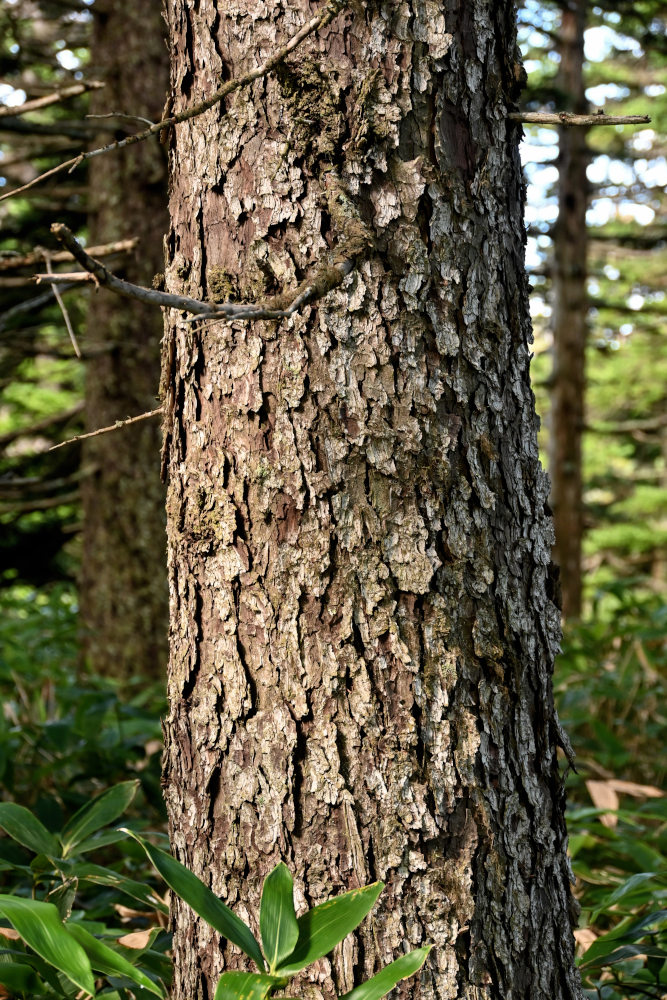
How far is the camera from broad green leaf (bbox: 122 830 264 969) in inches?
47.1

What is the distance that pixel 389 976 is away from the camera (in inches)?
46.2

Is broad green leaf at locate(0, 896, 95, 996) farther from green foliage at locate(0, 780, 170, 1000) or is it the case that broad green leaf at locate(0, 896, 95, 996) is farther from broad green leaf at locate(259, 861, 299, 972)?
broad green leaf at locate(259, 861, 299, 972)

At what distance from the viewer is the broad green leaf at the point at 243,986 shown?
1.12m

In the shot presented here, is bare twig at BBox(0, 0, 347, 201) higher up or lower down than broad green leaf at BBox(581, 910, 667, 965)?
higher up

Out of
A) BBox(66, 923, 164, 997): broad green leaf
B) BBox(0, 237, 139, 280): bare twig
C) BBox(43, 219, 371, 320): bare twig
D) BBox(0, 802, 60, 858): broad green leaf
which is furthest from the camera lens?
BBox(0, 237, 139, 280): bare twig

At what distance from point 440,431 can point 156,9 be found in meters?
4.34

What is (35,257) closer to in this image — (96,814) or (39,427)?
(96,814)

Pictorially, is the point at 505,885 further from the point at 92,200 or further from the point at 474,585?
the point at 92,200

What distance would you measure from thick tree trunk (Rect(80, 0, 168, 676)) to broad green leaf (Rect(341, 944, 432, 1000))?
3493mm

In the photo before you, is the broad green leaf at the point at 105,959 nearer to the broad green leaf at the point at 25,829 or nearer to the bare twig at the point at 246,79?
the broad green leaf at the point at 25,829

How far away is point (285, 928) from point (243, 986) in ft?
0.32

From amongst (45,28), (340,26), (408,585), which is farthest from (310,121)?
(45,28)

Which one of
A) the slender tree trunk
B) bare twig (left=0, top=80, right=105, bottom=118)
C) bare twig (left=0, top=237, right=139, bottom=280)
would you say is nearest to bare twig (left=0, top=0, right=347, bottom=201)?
bare twig (left=0, top=237, right=139, bottom=280)

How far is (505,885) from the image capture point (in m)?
1.36
